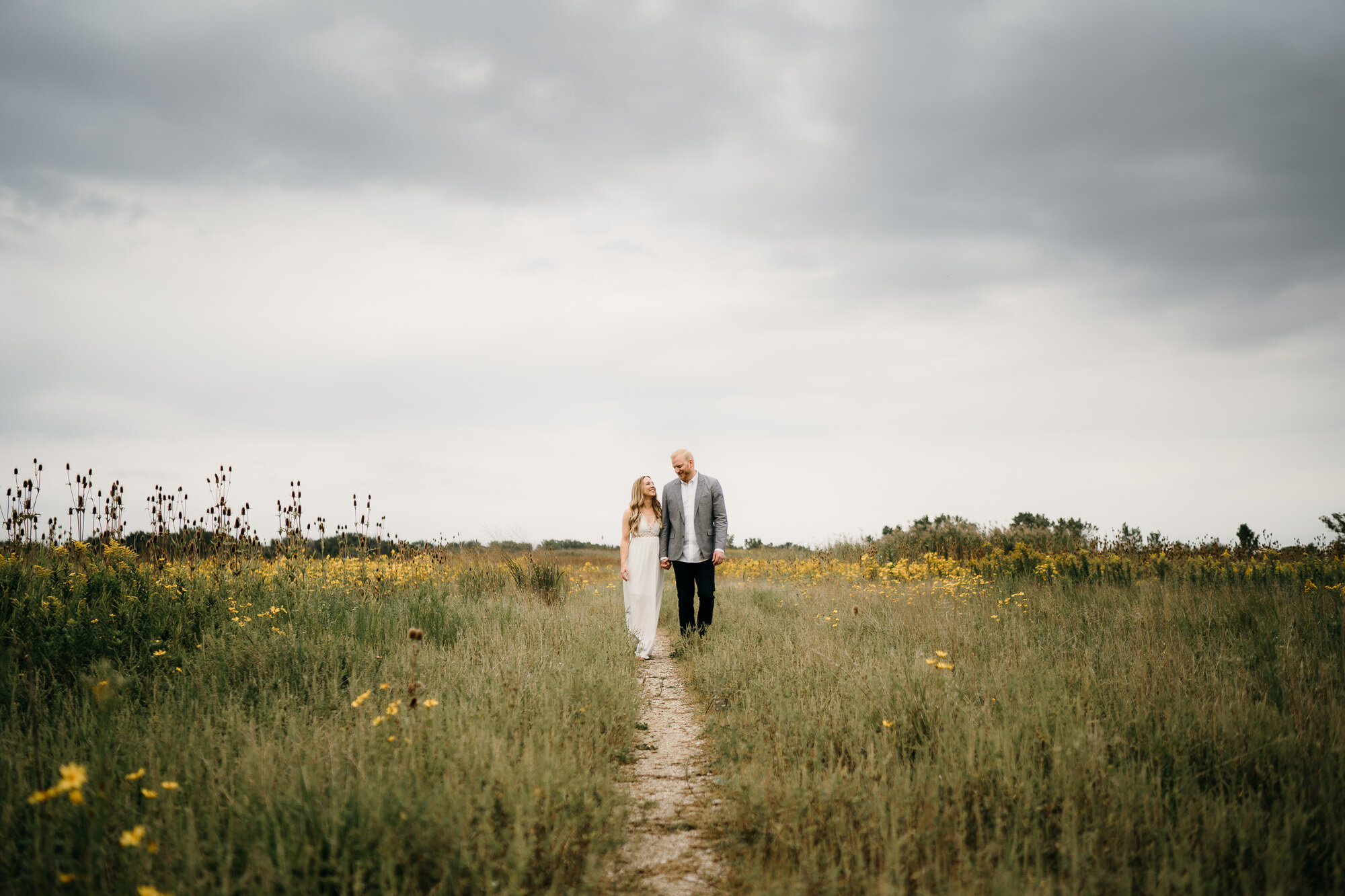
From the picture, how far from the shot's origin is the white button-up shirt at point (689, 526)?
7262 millimetres

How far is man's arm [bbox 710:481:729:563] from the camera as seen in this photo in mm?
7227

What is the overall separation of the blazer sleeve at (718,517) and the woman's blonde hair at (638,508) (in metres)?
0.62

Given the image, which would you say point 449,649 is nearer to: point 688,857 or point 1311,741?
point 688,857

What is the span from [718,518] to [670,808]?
427 cm

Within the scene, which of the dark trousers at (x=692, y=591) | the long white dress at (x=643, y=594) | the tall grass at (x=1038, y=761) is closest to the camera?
the tall grass at (x=1038, y=761)

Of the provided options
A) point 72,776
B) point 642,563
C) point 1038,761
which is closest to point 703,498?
point 642,563

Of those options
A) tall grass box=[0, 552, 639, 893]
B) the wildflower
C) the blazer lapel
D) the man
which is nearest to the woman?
the man

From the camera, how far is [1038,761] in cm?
314

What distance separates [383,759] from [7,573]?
571 centimetres

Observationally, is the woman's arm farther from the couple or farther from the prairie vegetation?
the prairie vegetation

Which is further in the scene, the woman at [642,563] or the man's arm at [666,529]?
the man's arm at [666,529]

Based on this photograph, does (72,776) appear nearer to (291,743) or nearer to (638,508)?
(291,743)

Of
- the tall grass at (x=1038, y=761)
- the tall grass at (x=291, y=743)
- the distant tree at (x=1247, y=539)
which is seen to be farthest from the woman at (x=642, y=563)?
the distant tree at (x=1247, y=539)

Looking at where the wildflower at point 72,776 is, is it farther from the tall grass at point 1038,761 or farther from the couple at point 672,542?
the couple at point 672,542
